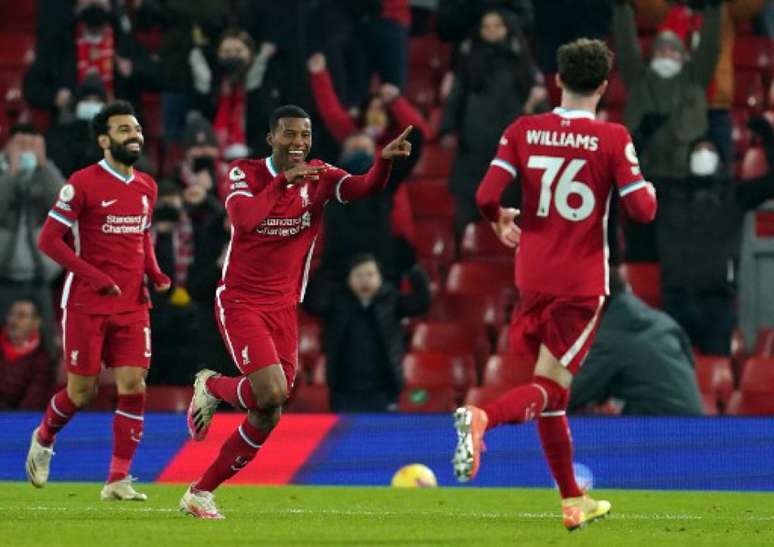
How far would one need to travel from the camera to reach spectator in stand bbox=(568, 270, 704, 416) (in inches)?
548

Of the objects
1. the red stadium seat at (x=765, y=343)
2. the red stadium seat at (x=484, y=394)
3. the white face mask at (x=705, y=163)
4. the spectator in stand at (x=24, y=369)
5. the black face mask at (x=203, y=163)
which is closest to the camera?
the red stadium seat at (x=484, y=394)

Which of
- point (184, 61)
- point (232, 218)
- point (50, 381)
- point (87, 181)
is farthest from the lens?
point (184, 61)

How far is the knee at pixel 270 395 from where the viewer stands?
10375 millimetres

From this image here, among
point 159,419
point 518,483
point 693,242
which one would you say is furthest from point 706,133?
point 159,419

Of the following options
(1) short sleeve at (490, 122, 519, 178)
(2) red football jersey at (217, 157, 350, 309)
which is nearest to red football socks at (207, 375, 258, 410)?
(2) red football jersey at (217, 157, 350, 309)

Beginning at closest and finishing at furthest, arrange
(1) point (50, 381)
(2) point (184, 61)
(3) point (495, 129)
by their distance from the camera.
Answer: (1) point (50, 381)
(3) point (495, 129)
(2) point (184, 61)

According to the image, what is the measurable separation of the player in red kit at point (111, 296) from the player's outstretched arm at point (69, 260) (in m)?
0.06

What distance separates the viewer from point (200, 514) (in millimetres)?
10469

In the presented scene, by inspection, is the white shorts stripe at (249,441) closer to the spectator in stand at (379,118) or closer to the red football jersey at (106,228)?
the red football jersey at (106,228)

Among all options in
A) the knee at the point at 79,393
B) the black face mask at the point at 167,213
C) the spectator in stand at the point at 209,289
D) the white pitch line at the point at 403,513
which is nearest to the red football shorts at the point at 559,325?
the white pitch line at the point at 403,513

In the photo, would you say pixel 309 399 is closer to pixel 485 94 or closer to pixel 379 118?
pixel 379 118

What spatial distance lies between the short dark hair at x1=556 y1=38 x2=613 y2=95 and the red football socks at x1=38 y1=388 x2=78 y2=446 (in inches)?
164

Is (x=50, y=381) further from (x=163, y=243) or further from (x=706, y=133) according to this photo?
(x=706, y=133)

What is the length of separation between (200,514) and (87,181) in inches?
99.8
